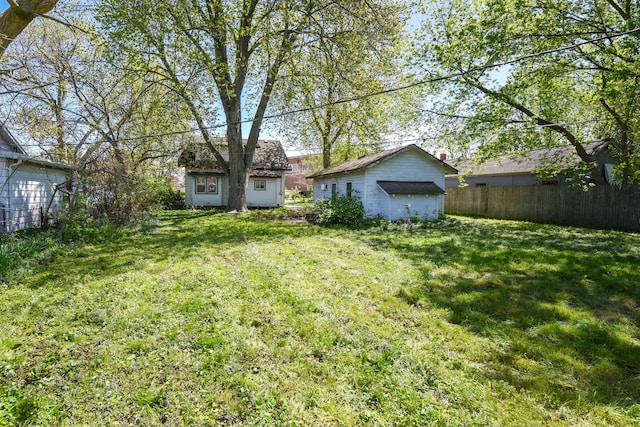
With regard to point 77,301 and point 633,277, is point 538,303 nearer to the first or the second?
point 633,277

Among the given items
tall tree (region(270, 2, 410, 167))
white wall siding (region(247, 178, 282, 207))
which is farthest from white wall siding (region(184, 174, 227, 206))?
tall tree (region(270, 2, 410, 167))

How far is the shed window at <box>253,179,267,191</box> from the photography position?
22.2 meters

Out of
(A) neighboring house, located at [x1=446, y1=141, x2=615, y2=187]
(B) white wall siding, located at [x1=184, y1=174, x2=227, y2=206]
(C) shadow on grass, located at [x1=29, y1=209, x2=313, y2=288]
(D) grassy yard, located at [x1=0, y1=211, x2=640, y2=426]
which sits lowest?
(D) grassy yard, located at [x1=0, y1=211, x2=640, y2=426]

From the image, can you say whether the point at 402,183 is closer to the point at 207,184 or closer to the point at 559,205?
the point at 559,205

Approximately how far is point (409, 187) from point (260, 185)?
11773 mm

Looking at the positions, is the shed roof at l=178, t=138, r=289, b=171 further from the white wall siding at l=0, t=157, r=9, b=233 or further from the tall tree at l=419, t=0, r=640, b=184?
the tall tree at l=419, t=0, r=640, b=184

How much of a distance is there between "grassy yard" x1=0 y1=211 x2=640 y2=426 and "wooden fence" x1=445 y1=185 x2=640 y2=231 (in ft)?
23.8

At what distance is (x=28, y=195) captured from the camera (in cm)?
1045

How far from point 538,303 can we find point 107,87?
15372mm

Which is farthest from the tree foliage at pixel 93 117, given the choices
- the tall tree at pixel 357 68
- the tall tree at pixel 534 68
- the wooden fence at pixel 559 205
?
the wooden fence at pixel 559 205

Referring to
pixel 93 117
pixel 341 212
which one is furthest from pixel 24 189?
pixel 341 212

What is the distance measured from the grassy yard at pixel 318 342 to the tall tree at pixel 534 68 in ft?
22.9

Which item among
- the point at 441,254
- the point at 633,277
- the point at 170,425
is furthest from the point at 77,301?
the point at 633,277

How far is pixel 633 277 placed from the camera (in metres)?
5.80
